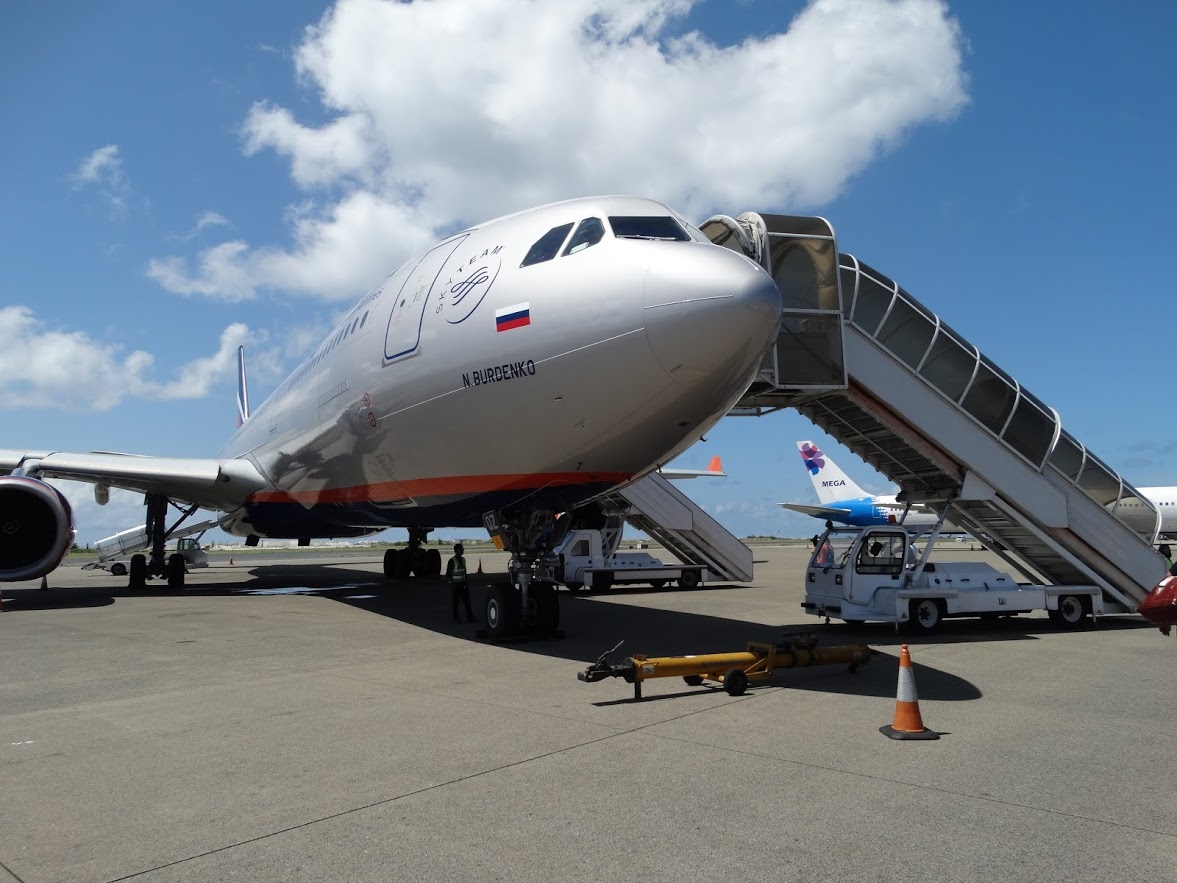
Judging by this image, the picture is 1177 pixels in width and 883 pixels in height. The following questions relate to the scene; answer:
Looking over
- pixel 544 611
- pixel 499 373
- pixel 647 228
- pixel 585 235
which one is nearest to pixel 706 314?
pixel 647 228

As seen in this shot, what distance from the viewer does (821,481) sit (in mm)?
56656

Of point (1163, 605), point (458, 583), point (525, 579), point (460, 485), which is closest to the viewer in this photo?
point (1163, 605)

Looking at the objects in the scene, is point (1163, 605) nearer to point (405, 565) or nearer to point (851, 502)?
point (405, 565)

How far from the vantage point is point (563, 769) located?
522 centimetres

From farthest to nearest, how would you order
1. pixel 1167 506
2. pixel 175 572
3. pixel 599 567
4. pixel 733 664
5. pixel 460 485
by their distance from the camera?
1. pixel 1167 506
2. pixel 175 572
3. pixel 599 567
4. pixel 460 485
5. pixel 733 664

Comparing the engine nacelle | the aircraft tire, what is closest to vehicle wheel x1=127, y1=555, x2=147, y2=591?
the engine nacelle

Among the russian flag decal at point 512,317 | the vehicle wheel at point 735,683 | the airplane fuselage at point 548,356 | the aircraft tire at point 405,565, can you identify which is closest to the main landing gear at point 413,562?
the aircraft tire at point 405,565

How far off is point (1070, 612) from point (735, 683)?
858 centimetres

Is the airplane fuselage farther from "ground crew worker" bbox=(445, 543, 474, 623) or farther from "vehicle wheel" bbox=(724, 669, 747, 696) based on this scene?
"vehicle wheel" bbox=(724, 669, 747, 696)

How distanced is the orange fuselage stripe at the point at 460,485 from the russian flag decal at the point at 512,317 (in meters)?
1.66

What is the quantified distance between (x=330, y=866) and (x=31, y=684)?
6413 mm

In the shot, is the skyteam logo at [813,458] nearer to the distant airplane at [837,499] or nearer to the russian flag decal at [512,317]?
the distant airplane at [837,499]

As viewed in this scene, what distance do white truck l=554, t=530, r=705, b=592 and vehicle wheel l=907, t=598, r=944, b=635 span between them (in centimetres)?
952

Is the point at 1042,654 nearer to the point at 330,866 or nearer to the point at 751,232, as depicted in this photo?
the point at 751,232
